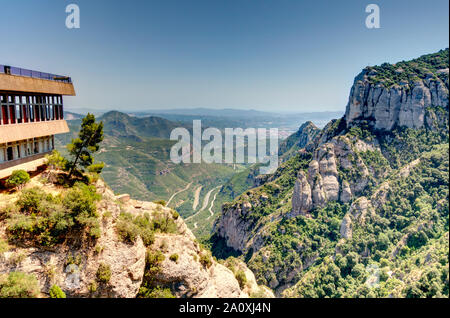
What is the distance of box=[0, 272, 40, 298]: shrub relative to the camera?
42.6 ft

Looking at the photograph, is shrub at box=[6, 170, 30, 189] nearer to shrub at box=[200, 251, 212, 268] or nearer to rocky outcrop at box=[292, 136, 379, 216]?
shrub at box=[200, 251, 212, 268]

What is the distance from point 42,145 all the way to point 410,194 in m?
61.4

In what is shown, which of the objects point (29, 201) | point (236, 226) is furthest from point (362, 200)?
point (29, 201)

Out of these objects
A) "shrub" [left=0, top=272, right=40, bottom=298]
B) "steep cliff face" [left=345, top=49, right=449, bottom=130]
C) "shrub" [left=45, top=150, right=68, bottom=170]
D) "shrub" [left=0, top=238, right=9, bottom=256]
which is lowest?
"shrub" [left=0, top=272, right=40, bottom=298]

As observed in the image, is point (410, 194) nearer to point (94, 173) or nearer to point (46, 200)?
point (94, 173)

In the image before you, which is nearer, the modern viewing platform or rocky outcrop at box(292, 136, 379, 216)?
the modern viewing platform

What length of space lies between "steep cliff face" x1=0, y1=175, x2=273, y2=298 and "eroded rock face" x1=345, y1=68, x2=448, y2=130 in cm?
6502

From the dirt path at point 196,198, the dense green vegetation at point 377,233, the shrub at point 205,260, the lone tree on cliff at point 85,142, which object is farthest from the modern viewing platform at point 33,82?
the dirt path at point 196,198

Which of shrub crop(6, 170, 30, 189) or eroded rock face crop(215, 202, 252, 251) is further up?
shrub crop(6, 170, 30, 189)

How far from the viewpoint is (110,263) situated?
16.8 metres

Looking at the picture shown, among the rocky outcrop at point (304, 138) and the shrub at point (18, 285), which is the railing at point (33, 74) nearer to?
the shrub at point (18, 285)

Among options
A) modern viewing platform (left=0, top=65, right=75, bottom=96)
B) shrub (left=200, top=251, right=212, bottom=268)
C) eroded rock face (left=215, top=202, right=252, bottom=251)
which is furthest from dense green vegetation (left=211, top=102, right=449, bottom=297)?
modern viewing platform (left=0, top=65, right=75, bottom=96)

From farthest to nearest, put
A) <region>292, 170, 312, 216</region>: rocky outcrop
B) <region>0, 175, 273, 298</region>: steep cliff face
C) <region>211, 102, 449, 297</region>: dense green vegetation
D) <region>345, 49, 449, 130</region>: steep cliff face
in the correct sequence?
<region>292, 170, 312, 216</region>: rocky outcrop → <region>345, 49, 449, 130</region>: steep cliff face → <region>211, 102, 449, 297</region>: dense green vegetation → <region>0, 175, 273, 298</region>: steep cliff face

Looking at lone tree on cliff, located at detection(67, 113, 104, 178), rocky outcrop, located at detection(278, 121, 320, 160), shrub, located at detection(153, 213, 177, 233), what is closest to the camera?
lone tree on cliff, located at detection(67, 113, 104, 178)
